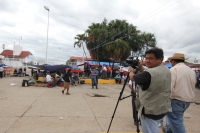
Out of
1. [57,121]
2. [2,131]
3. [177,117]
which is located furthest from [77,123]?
[177,117]

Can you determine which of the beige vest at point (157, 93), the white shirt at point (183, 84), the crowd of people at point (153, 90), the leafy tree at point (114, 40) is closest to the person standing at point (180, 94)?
the white shirt at point (183, 84)

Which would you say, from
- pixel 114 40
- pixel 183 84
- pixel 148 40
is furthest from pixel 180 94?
pixel 148 40

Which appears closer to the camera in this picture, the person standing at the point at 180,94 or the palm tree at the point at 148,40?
the person standing at the point at 180,94

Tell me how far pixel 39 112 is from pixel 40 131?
1952 millimetres

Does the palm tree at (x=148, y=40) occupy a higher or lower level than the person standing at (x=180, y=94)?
higher

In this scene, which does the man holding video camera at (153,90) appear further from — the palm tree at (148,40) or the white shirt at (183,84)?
the palm tree at (148,40)

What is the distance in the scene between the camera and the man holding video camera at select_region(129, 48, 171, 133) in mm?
2352

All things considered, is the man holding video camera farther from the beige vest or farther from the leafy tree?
the leafy tree

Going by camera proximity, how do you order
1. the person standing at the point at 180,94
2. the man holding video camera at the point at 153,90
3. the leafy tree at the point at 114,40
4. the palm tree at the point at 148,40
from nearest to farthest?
the man holding video camera at the point at 153,90 < the person standing at the point at 180,94 < the leafy tree at the point at 114,40 < the palm tree at the point at 148,40

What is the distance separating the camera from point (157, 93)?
7.95 feet

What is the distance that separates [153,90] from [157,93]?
0.30 feet

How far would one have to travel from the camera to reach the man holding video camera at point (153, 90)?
2.35 metres

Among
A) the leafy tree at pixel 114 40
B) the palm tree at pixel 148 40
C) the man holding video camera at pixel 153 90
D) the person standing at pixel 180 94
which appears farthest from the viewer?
the palm tree at pixel 148 40

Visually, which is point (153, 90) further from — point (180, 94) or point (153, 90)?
point (180, 94)
